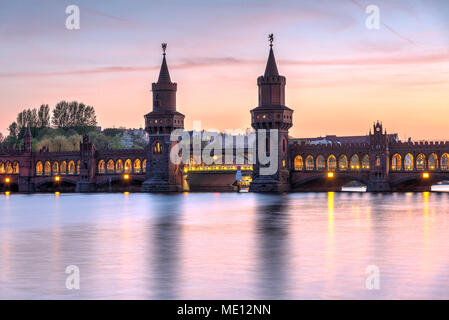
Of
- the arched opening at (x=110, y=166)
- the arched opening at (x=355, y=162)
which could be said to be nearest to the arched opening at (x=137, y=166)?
the arched opening at (x=110, y=166)

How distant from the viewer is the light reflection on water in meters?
16.8

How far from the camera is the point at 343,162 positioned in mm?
106750

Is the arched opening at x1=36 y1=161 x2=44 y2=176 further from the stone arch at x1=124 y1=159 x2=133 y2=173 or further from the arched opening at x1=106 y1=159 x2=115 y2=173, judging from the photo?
the stone arch at x1=124 y1=159 x2=133 y2=173

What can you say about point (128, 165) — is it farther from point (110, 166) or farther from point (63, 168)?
point (63, 168)

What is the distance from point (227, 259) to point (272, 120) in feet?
260

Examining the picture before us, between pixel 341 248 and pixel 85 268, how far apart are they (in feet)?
31.6

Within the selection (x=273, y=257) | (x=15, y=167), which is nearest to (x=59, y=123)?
(x=15, y=167)

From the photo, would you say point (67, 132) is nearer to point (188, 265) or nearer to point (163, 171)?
point (163, 171)

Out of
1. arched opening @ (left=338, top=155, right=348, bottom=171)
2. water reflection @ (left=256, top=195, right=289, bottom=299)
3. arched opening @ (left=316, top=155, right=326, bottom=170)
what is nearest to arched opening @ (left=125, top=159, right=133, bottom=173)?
arched opening @ (left=316, top=155, right=326, bottom=170)

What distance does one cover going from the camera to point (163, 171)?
107500 millimetres

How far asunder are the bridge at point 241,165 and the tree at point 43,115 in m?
25.0

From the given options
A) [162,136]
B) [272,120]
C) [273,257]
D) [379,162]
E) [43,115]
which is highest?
[43,115]
